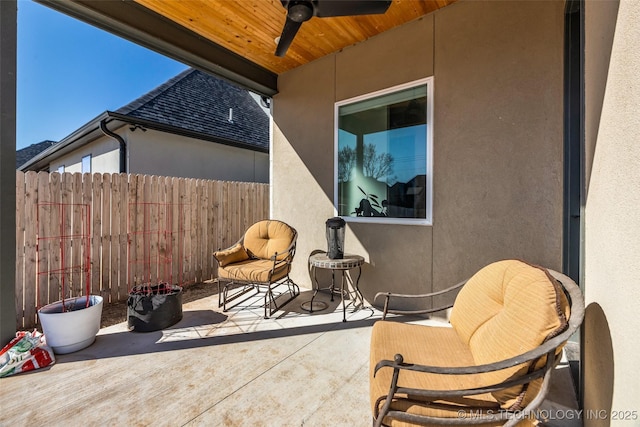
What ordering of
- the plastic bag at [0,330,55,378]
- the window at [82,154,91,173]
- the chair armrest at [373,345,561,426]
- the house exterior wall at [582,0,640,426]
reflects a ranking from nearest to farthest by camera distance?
the house exterior wall at [582,0,640,426]
the chair armrest at [373,345,561,426]
the plastic bag at [0,330,55,378]
the window at [82,154,91,173]

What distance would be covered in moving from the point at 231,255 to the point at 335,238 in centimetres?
148

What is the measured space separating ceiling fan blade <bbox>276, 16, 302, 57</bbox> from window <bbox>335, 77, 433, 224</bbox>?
126 cm

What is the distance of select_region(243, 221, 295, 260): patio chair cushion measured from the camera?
3.92 meters

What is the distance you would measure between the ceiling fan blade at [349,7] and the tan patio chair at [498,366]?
7.24 feet

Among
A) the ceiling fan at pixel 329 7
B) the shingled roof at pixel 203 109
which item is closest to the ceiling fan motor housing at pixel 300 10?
the ceiling fan at pixel 329 7

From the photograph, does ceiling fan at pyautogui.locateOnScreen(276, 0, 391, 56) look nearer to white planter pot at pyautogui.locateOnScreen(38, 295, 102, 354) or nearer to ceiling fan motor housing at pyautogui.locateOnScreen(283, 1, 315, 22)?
ceiling fan motor housing at pyautogui.locateOnScreen(283, 1, 315, 22)

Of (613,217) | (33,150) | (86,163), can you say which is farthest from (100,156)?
(33,150)

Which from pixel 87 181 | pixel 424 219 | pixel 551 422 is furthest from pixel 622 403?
pixel 87 181

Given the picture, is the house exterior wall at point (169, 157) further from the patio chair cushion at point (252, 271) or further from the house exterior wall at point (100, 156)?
→ the patio chair cushion at point (252, 271)

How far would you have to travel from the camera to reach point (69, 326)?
2402 millimetres

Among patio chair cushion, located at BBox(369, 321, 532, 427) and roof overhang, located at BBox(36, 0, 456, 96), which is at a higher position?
roof overhang, located at BBox(36, 0, 456, 96)

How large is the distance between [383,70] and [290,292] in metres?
3.35

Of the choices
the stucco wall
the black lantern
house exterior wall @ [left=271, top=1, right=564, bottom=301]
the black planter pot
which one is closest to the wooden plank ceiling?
house exterior wall @ [left=271, top=1, right=564, bottom=301]

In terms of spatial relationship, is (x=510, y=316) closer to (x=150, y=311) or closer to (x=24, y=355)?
(x=150, y=311)
